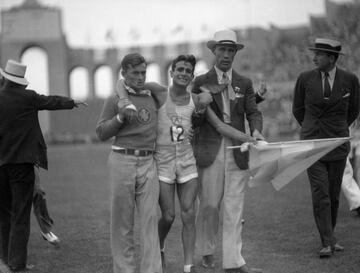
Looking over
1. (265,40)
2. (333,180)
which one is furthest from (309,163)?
(265,40)

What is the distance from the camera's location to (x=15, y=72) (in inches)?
300

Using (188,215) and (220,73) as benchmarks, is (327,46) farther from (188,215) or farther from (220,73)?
(188,215)

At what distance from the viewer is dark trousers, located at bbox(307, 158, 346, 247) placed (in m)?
7.78

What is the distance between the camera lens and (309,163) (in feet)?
24.0

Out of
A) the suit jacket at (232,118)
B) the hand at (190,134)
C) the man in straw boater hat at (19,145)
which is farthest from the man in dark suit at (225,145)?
the man in straw boater hat at (19,145)

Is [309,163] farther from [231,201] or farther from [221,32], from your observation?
[221,32]

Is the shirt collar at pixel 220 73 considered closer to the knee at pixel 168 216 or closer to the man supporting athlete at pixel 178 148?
the man supporting athlete at pixel 178 148

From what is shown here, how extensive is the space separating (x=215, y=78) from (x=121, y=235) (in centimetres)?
188

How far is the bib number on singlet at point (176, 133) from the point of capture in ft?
22.0

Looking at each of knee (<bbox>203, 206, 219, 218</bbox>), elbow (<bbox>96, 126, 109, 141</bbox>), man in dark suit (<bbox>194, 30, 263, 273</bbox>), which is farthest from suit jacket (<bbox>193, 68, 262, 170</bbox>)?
elbow (<bbox>96, 126, 109, 141</bbox>)

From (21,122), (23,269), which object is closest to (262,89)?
(21,122)

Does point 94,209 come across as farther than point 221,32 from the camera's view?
Yes

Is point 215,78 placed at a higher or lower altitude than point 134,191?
higher

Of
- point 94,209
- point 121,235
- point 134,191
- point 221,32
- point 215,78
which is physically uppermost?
point 221,32
